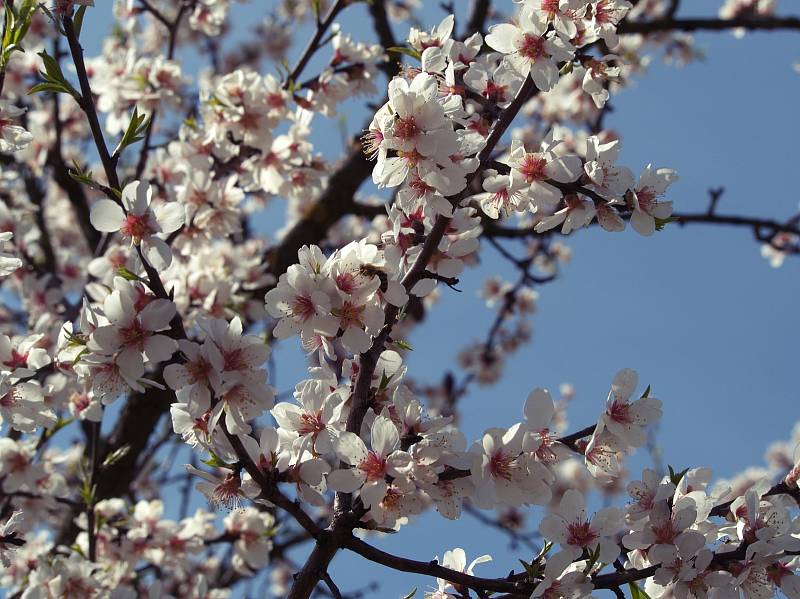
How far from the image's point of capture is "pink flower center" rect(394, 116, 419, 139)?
157 centimetres

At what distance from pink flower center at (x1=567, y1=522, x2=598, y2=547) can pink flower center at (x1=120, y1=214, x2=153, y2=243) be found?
1.21m

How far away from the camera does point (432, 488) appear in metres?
1.58

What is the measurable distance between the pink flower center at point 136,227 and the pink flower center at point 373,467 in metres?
0.71

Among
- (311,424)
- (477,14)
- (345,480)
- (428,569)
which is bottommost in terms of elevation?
(428,569)

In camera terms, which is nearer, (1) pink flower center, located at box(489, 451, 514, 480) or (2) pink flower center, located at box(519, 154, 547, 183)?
(1) pink flower center, located at box(489, 451, 514, 480)

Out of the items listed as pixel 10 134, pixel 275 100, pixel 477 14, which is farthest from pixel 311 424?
pixel 477 14

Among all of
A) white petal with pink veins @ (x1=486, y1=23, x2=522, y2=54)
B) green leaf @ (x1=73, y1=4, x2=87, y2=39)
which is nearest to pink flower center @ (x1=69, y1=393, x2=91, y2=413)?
green leaf @ (x1=73, y1=4, x2=87, y2=39)

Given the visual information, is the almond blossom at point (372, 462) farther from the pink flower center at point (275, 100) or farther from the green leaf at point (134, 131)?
the pink flower center at point (275, 100)

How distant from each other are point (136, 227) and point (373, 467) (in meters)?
0.76

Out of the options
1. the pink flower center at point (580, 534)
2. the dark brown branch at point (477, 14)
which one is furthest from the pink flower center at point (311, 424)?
the dark brown branch at point (477, 14)

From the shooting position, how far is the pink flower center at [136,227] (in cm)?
159

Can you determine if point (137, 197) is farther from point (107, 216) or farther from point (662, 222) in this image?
point (662, 222)

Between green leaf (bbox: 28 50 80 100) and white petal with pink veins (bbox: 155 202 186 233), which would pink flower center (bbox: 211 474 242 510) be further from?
green leaf (bbox: 28 50 80 100)

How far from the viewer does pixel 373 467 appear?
5.05 feet
